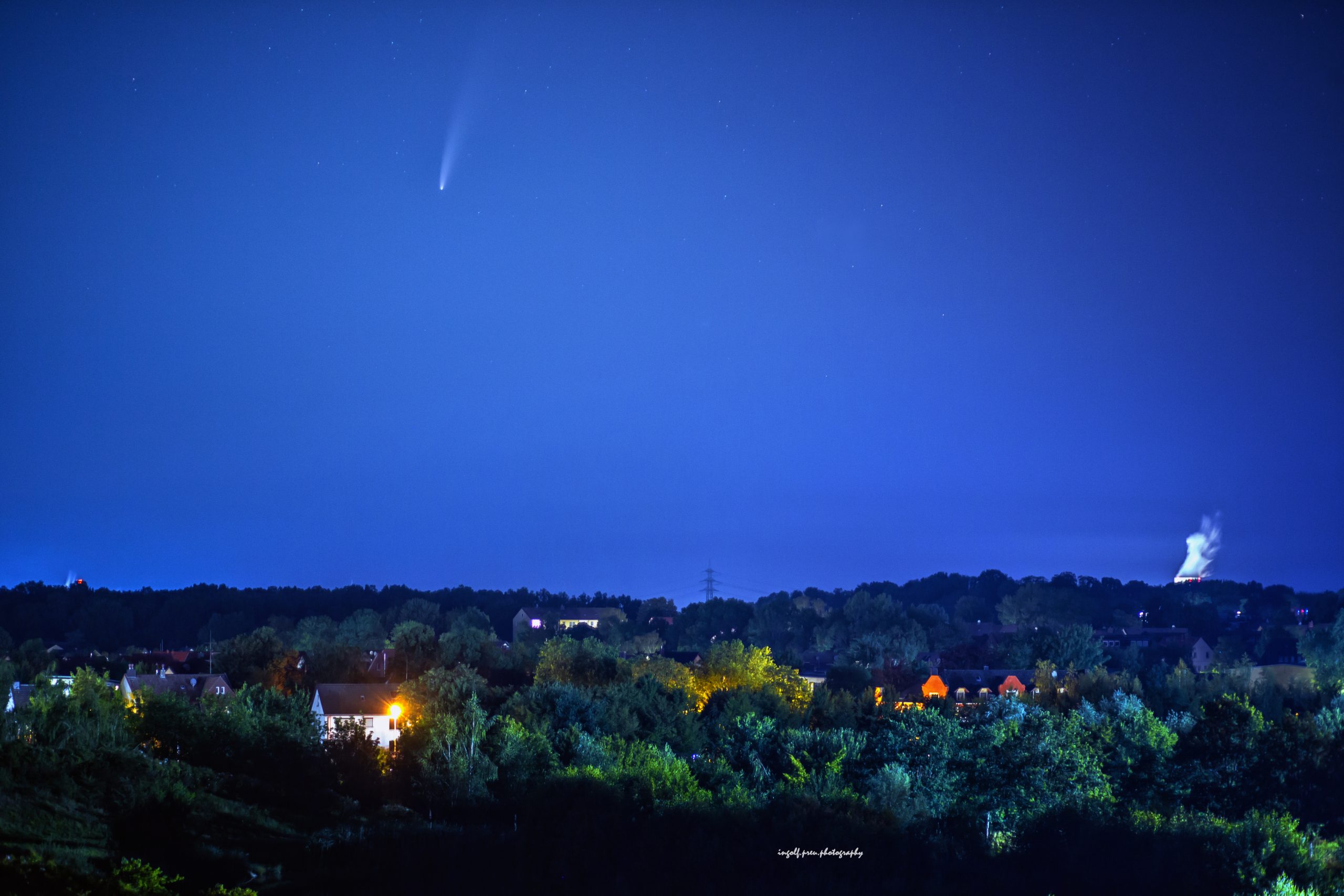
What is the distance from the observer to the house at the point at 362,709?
50.8 meters

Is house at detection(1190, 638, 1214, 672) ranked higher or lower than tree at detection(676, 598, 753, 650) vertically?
lower

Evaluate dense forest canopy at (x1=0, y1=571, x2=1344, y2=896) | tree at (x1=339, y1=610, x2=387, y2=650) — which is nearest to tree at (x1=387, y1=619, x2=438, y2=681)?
dense forest canopy at (x1=0, y1=571, x2=1344, y2=896)

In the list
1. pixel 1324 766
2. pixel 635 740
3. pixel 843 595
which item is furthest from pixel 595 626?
pixel 1324 766

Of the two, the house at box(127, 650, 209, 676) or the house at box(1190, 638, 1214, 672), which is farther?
the house at box(1190, 638, 1214, 672)

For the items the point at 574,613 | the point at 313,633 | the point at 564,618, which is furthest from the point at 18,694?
the point at 574,613

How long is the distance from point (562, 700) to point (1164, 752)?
22218mm

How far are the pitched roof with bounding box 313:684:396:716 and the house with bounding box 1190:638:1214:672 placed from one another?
71.4 m

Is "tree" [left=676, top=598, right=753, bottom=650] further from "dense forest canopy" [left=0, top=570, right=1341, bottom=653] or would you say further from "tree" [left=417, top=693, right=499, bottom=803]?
"tree" [left=417, top=693, right=499, bottom=803]

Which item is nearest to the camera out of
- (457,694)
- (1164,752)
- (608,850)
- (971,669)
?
(608,850)

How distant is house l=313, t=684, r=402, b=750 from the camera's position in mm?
50788

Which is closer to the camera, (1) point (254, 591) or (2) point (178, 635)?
(2) point (178, 635)

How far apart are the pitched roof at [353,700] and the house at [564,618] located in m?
58.1

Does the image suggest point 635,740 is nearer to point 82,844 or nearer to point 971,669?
point 82,844

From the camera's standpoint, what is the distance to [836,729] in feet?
121
